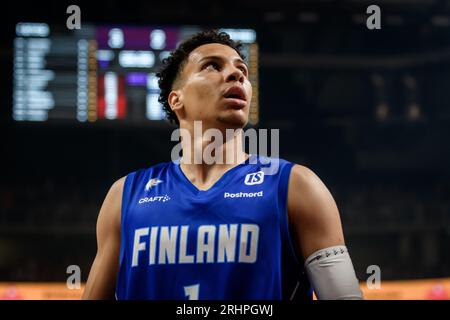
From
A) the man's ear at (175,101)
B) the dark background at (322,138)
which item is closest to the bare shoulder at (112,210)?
the man's ear at (175,101)

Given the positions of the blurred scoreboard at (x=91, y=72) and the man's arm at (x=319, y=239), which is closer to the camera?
the man's arm at (x=319, y=239)

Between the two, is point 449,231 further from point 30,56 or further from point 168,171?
→ point 168,171

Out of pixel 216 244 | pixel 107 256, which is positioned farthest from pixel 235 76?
pixel 107 256

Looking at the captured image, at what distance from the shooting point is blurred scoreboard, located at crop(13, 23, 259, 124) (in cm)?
1016

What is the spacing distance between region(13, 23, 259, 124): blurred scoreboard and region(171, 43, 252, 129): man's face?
723cm

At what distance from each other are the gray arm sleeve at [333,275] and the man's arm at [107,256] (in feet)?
2.61

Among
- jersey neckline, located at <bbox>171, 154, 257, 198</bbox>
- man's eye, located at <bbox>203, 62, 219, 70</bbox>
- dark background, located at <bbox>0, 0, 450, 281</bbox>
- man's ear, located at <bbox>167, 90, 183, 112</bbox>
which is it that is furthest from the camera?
dark background, located at <bbox>0, 0, 450, 281</bbox>

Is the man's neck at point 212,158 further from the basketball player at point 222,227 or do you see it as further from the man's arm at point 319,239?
the man's arm at point 319,239

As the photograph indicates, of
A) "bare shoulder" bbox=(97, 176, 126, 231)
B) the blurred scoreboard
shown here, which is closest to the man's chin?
"bare shoulder" bbox=(97, 176, 126, 231)

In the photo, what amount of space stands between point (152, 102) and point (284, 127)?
405cm

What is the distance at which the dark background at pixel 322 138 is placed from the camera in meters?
13.1

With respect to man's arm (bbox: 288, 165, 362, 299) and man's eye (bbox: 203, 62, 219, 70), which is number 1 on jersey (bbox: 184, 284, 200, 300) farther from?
man's eye (bbox: 203, 62, 219, 70)

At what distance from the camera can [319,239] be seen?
7.62 ft

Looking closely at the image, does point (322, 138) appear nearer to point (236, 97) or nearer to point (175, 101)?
point (175, 101)
